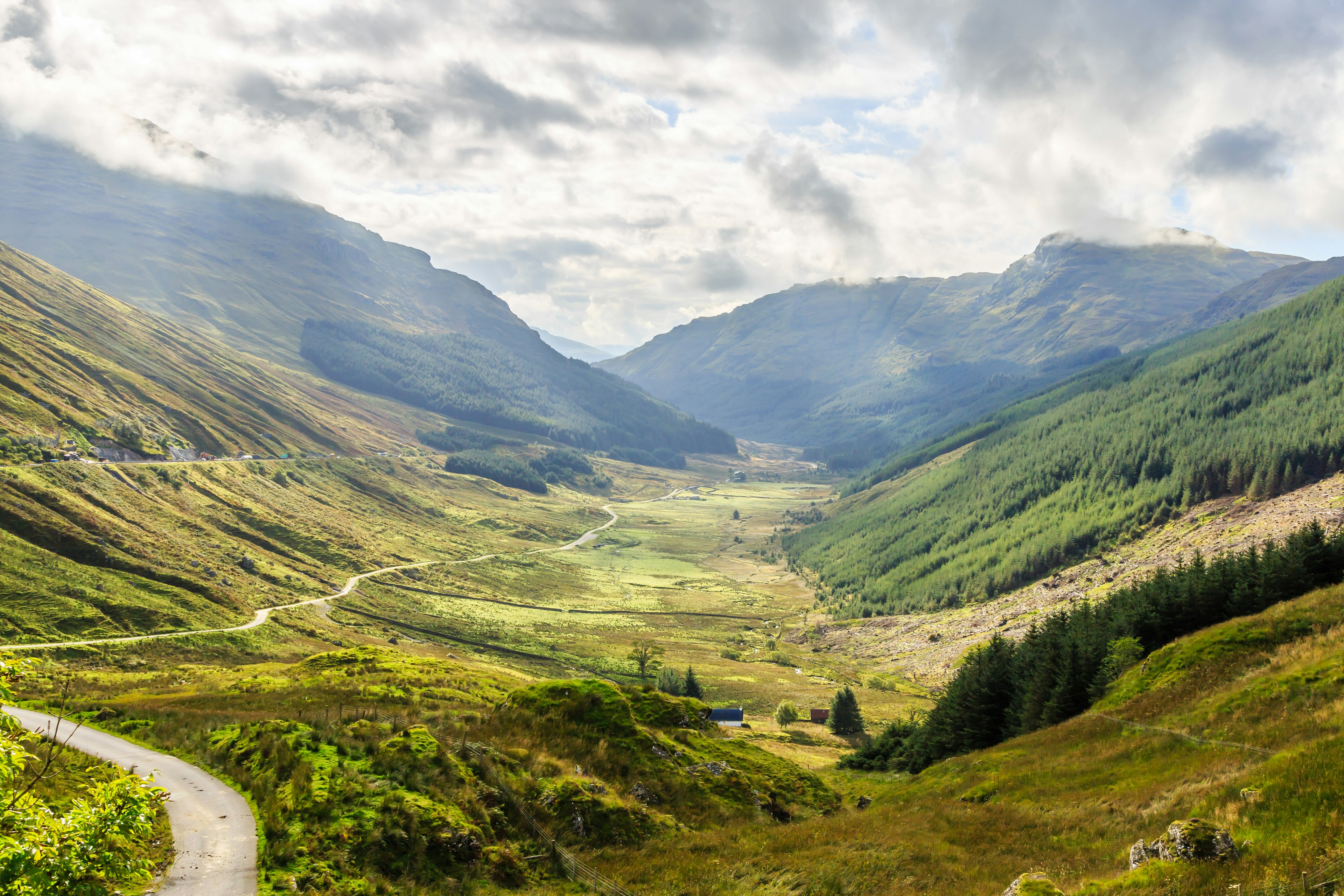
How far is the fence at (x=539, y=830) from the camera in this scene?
76.7 feet

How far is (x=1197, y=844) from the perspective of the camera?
17.5 metres

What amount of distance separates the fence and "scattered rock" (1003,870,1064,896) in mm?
12307

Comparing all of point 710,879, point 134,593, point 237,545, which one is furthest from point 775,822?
point 237,545

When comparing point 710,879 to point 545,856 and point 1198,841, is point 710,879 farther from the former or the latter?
point 1198,841

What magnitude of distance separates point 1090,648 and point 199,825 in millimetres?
59142

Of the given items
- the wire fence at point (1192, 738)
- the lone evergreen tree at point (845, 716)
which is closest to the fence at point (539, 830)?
the wire fence at point (1192, 738)

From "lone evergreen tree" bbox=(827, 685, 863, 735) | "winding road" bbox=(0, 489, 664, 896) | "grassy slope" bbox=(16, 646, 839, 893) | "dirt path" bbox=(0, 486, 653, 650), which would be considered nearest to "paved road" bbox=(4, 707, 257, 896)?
"winding road" bbox=(0, 489, 664, 896)

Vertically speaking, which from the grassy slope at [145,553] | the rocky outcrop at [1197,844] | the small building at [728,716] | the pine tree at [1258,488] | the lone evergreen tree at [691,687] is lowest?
the small building at [728,716]

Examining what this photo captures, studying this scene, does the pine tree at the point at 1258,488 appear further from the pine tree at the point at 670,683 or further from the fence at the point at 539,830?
the fence at the point at 539,830

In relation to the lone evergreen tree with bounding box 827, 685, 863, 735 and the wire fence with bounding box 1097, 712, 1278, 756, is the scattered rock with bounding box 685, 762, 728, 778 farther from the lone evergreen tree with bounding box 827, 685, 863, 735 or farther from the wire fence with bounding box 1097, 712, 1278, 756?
the lone evergreen tree with bounding box 827, 685, 863, 735

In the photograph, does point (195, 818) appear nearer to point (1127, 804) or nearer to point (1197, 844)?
point (1197, 844)

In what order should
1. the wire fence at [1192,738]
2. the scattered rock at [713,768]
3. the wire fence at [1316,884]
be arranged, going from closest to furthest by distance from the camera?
the wire fence at [1316,884] → the wire fence at [1192,738] → the scattered rock at [713,768]

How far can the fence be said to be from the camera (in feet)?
76.7

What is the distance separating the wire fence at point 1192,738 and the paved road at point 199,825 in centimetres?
3663
